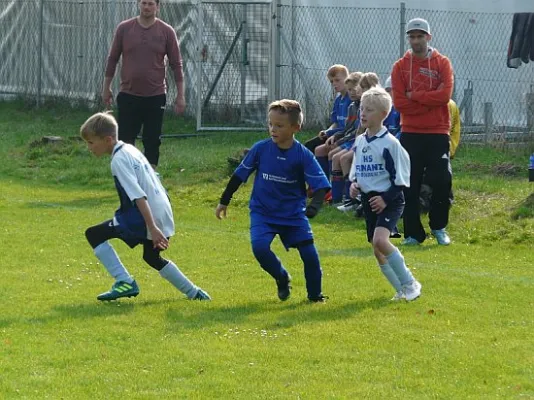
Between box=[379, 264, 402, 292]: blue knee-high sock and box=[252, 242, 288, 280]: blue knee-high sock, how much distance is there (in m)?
0.75

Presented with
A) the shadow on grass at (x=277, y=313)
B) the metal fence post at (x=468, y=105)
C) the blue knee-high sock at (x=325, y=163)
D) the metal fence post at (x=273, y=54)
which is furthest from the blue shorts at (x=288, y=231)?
the metal fence post at (x=273, y=54)

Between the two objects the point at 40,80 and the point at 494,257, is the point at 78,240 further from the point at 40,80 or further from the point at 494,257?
the point at 40,80

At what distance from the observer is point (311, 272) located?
8820 mm

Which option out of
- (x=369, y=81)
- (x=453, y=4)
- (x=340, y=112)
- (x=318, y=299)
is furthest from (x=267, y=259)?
(x=453, y=4)

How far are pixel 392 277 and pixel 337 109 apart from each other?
205 inches

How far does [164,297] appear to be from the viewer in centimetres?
904

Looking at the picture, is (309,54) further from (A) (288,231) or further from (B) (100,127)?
(B) (100,127)

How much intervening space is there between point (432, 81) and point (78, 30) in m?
12.5

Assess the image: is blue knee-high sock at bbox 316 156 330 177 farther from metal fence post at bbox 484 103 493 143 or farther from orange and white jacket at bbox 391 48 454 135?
metal fence post at bbox 484 103 493 143

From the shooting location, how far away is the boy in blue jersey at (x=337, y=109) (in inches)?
541

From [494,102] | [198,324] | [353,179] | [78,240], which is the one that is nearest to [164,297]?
[198,324]

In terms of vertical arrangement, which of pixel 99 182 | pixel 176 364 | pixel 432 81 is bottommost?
pixel 99 182

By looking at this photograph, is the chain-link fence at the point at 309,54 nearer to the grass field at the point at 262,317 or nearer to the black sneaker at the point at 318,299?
the grass field at the point at 262,317

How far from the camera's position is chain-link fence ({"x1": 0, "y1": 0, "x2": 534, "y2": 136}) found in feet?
61.5
